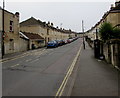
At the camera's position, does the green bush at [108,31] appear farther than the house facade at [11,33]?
No

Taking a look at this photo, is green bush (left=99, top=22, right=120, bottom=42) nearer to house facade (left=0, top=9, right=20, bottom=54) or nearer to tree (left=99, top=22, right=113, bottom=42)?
tree (left=99, top=22, right=113, bottom=42)

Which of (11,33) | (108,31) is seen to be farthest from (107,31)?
(11,33)

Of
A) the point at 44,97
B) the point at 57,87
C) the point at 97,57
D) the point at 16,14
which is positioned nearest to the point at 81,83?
the point at 57,87

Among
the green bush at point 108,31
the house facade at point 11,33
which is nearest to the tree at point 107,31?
the green bush at point 108,31

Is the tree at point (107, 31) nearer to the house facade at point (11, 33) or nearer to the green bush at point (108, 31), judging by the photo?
the green bush at point (108, 31)

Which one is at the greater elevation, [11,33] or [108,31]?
[11,33]

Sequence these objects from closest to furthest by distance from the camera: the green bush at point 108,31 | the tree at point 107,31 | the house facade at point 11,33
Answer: the green bush at point 108,31 → the tree at point 107,31 → the house facade at point 11,33

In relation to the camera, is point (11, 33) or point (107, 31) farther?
point (11, 33)

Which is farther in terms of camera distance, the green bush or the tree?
the tree

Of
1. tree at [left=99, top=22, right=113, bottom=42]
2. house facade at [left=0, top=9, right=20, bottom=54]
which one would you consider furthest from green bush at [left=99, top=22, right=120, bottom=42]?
house facade at [left=0, top=9, right=20, bottom=54]

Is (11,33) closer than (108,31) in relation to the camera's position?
No

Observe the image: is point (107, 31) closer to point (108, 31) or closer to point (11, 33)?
point (108, 31)

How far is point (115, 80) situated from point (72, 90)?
2811 millimetres

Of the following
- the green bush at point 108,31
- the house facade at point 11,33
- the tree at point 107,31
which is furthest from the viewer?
the house facade at point 11,33
